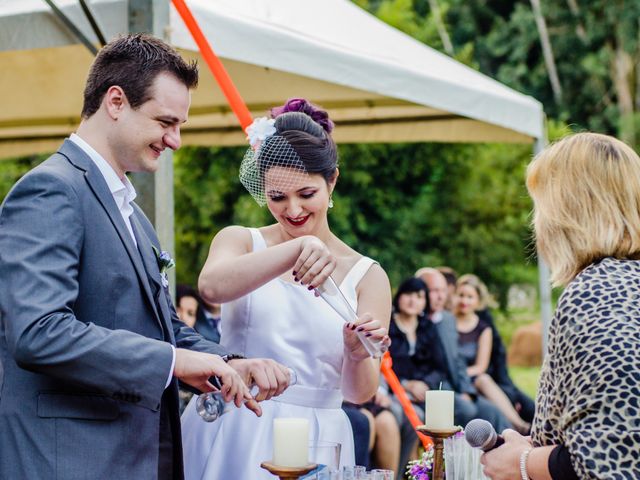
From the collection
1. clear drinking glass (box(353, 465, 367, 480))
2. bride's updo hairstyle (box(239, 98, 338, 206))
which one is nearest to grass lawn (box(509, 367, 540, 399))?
bride's updo hairstyle (box(239, 98, 338, 206))

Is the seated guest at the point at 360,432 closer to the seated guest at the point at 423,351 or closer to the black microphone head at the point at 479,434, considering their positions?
the seated guest at the point at 423,351

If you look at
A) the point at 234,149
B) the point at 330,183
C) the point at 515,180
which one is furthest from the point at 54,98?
the point at 515,180

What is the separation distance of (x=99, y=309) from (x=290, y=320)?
0.98 metres

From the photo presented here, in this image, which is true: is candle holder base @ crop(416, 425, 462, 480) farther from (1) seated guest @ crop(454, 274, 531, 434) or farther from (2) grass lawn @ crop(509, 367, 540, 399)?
(2) grass lawn @ crop(509, 367, 540, 399)

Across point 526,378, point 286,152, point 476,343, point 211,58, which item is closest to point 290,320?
point 286,152

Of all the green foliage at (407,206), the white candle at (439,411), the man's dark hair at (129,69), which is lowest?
the white candle at (439,411)

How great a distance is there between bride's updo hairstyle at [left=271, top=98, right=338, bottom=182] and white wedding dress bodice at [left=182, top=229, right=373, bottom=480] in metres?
0.32

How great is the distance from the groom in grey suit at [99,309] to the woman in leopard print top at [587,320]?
72cm

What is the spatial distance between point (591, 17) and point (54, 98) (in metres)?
19.7

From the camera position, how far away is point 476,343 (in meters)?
7.59

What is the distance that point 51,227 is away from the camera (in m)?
2.09

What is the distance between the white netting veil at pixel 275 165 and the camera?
3.01 metres

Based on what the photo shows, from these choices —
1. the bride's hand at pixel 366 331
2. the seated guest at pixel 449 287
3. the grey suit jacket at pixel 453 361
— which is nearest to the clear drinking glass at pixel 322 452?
the bride's hand at pixel 366 331

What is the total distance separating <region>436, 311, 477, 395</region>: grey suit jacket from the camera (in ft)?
23.0
